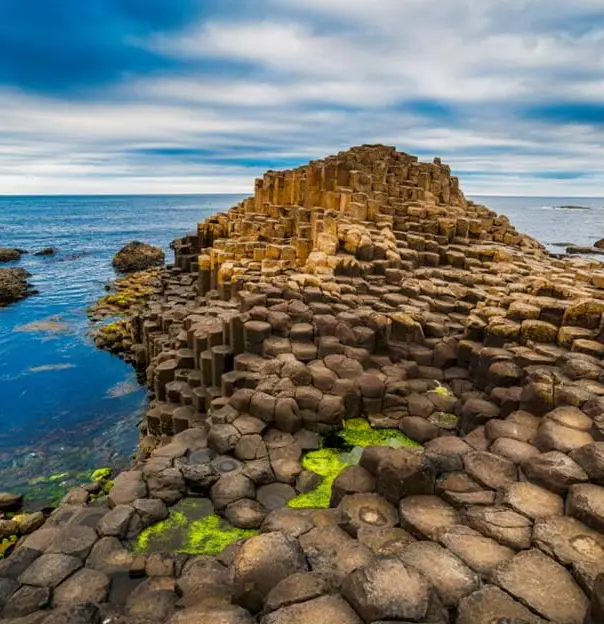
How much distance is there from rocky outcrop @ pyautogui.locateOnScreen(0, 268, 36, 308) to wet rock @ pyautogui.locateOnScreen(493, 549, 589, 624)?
113 feet

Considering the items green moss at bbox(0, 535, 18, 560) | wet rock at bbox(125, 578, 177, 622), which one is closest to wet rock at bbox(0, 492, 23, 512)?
green moss at bbox(0, 535, 18, 560)

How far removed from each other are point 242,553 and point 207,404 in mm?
6467

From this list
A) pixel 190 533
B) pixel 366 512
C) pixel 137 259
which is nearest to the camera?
pixel 366 512

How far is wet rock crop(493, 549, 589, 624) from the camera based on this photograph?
155 inches

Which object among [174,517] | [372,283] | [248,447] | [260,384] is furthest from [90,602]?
[372,283]

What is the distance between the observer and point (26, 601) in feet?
16.5

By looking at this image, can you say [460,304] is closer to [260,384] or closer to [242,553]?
[260,384]

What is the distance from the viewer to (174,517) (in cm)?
661

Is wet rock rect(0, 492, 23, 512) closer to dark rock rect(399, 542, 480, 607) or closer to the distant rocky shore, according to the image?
the distant rocky shore

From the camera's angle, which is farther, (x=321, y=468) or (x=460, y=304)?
(x=460, y=304)

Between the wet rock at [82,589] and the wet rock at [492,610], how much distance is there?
3.80 meters

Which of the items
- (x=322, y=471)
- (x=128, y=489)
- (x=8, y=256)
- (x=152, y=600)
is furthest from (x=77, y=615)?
(x=8, y=256)

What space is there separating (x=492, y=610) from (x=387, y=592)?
2.93 ft

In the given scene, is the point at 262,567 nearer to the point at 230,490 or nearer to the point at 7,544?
the point at 230,490
